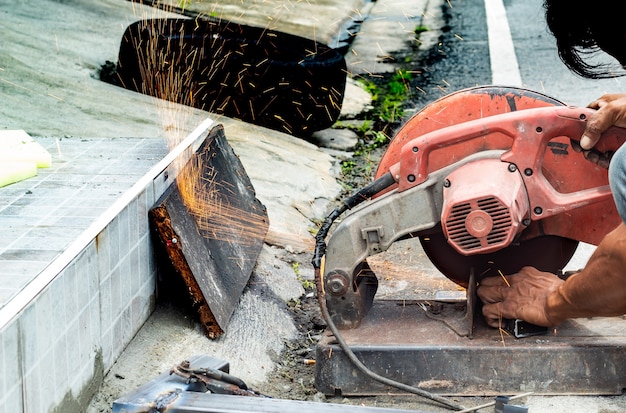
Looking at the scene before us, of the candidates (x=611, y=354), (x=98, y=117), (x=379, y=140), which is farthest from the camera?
(x=379, y=140)

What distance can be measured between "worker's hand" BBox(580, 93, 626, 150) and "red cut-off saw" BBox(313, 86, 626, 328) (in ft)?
0.15

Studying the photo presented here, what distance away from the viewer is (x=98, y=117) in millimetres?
6012

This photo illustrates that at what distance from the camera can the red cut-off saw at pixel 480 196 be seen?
3525 millimetres

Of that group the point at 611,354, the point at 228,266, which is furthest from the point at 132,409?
the point at 611,354

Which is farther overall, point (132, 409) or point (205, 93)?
point (205, 93)

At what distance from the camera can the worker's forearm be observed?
129 inches

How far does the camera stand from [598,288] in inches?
133

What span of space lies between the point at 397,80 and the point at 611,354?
595 centimetres

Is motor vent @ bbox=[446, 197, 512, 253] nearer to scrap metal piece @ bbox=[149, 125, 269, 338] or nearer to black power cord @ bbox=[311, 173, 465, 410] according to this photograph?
black power cord @ bbox=[311, 173, 465, 410]

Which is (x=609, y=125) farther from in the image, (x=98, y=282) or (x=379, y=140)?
(x=379, y=140)

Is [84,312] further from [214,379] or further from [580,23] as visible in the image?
[580,23]

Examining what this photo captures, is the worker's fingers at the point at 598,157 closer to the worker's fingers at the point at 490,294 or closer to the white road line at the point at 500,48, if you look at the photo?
the worker's fingers at the point at 490,294

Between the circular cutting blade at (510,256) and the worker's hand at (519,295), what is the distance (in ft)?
0.27

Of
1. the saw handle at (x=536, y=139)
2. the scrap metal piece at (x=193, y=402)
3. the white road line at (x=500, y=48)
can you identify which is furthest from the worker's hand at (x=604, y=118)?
the white road line at (x=500, y=48)
